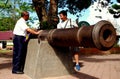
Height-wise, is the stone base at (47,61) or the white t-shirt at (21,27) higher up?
the white t-shirt at (21,27)

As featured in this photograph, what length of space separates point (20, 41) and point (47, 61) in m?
1.17

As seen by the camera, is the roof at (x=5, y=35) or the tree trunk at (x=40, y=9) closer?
the tree trunk at (x=40, y=9)

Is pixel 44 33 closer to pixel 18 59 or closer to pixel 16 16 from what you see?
pixel 18 59

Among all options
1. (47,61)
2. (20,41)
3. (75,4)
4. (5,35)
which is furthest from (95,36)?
(5,35)

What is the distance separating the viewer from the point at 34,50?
30.2ft

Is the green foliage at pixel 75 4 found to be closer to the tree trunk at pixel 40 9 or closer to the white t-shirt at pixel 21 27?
the tree trunk at pixel 40 9

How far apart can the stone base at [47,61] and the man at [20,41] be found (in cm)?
35

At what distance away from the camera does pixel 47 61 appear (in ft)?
29.2

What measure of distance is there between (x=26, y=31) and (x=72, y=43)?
2842mm

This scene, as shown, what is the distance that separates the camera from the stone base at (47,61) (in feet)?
28.7

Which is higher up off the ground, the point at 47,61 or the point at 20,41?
the point at 20,41

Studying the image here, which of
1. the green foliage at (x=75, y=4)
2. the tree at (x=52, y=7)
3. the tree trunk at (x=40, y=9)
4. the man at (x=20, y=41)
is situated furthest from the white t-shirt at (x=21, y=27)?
the green foliage at (x=75, y=4)

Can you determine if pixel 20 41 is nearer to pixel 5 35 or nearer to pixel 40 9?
pixel 40 9

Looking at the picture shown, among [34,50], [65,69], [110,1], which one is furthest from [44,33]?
[110,1]
